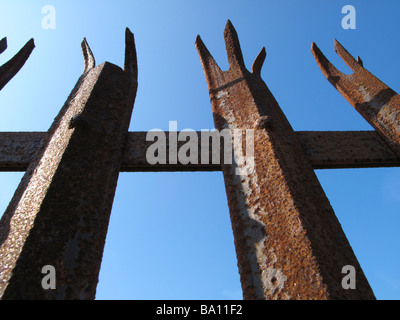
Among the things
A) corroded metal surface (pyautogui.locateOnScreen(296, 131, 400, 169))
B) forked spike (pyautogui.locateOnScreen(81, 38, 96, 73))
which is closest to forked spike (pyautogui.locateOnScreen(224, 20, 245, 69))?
corroded metal surface (pyautogui.locateOnScreen(296, 131, 400, 169))

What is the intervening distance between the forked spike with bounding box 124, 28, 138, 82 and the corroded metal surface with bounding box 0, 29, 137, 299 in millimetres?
975

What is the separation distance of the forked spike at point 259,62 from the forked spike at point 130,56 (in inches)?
69.1

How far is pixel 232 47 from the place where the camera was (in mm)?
4645

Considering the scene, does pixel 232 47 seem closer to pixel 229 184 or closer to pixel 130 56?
pixel 130 56

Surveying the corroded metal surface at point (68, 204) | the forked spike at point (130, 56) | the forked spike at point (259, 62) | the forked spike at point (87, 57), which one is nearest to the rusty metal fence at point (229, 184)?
the corroded metal surface at point (68, 204)

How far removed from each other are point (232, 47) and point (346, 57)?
178cm

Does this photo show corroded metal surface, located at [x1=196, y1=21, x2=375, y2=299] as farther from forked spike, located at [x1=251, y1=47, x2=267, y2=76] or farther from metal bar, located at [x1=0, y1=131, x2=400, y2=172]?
forked spike, located at [x1=251, y1=47, x2=267, y2=76]

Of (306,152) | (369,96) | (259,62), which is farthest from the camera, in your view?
(259,62)

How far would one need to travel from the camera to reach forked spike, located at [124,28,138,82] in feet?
14.1

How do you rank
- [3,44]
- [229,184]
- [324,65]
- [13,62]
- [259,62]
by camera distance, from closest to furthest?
[229,184], [13,62], [259,62], [324,65], [3,44]

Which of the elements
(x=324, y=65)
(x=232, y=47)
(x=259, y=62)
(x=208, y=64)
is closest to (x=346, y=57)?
(x=324, y=65)

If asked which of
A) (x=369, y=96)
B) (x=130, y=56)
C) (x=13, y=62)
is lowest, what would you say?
(x=369, y=96)

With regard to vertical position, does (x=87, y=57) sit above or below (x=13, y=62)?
below

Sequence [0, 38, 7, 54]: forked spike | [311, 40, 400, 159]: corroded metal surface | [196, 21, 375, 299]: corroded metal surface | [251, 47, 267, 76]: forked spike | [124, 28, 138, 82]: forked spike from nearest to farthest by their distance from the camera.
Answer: [196, 21, 375, 299]: corroded metal surface, [311, 40, 400, 159]: corroded metal surface, [124, 28, 138, 82]: forked spike, [251, 47, 267, 76]: forked spike, [0, 38, 7, 54]: forked spike
